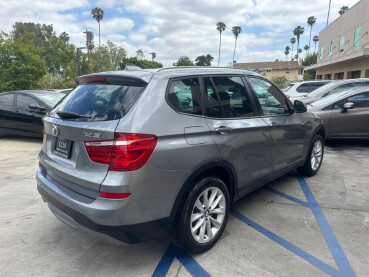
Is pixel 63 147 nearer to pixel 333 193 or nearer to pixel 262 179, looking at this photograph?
pixel 262 179

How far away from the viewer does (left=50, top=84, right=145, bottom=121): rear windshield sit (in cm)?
232

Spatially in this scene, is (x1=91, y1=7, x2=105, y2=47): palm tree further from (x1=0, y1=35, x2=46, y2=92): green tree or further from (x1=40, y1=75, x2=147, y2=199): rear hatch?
(x1=40, y1=75, x2=147, y2=199): rear hatch

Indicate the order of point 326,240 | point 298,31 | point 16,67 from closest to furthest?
1. point 326,240
2. point 16,67
3. point 298,31

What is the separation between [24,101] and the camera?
25.1 feet

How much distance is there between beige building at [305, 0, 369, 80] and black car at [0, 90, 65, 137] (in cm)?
1781

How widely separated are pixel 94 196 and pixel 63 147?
65cm

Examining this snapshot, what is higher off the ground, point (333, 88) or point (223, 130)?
point (333, 88)

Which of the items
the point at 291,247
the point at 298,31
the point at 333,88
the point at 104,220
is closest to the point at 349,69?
the point at 333,88

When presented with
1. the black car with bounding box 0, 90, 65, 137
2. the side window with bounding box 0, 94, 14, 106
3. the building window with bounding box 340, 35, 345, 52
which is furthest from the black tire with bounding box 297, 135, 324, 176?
the building window with bounding box 340, 35, 345, 52

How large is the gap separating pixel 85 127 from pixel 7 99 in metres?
7.10

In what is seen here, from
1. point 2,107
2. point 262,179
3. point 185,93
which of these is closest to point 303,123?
point 262,179

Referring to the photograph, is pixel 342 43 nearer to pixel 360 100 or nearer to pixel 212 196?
pixel 360 100

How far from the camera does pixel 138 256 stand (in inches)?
109

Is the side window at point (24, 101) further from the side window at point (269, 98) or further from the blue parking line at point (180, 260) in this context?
the blue parking line at point (180, 260)
